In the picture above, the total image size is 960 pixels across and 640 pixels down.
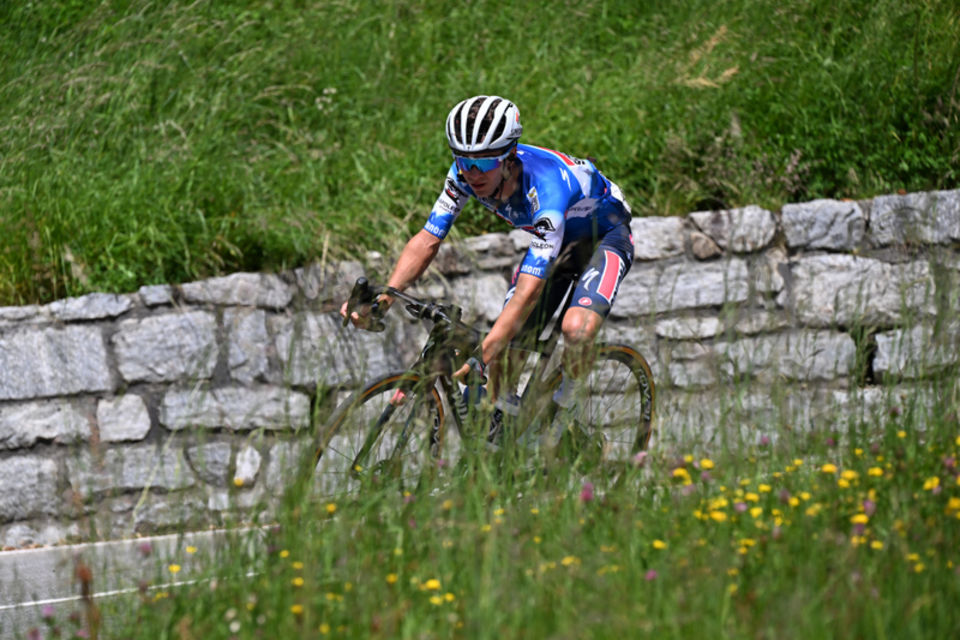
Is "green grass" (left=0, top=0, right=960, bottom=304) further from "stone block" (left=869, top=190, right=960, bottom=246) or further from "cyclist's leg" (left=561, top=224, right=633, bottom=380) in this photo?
"cyclist's leg" (left=561, top=224, right=633, bottom=380)

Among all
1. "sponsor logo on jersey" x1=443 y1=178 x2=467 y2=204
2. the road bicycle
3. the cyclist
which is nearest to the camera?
the road bicycle

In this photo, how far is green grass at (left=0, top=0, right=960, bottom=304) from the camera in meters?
6.84

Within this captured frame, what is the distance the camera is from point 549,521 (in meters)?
3.59

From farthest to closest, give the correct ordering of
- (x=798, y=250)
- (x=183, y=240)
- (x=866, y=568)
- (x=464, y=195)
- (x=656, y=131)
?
1. (x=656, y=131)
2. (x=798, y=250)
3. (x=183, y=240)
4. (x=464, y=195)
5. (x=866, y=568)

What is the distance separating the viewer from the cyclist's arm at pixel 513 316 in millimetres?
4535

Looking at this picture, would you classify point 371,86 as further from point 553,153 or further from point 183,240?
point 553,153

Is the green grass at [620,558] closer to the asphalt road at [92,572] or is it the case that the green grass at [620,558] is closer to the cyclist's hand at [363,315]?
the asphalt road at [92,572]

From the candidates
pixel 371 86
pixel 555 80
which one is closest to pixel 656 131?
pixel 555 80

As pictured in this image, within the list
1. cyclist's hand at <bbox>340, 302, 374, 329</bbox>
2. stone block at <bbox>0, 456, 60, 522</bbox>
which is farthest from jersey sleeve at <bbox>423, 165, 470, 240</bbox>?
stone block at <bbox>0, 456, 60, 522</bbox>

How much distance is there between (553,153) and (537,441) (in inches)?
65.5

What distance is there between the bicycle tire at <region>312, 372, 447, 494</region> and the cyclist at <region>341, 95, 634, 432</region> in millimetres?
287

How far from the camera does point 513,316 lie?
4562 millimetres

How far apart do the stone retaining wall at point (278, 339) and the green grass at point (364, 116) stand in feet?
1.12

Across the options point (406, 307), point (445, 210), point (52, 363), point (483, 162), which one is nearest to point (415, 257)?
point (445, 210)
